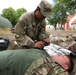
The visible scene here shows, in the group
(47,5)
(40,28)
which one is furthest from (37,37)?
(47,5)

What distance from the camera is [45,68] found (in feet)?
11.8

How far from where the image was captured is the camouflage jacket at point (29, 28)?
4.69 meters

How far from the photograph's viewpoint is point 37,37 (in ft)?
16.5

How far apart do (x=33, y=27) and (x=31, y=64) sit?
1.35 metres

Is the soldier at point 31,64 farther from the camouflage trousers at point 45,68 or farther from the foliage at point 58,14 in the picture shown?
the foliage at point 58,14

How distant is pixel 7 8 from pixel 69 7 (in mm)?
23344

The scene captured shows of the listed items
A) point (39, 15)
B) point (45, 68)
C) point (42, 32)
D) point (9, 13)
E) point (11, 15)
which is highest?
point (39, 15)

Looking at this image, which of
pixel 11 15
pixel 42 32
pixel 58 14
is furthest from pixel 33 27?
pixel 58 14

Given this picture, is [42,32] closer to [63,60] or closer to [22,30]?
[22,30]

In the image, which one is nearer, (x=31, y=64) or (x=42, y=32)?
(x=31, y=64)

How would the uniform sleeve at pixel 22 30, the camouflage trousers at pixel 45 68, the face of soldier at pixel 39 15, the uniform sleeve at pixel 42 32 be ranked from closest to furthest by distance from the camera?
the camouflage trousers at pixel 45 68 → the face of soldier at pixel 39 15 → the uniform sleeve at pixel 22 30 → the uniform sleeve at pixel 42 32

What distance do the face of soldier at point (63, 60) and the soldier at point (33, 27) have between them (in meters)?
0.52

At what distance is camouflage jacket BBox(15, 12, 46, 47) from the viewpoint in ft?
15.4

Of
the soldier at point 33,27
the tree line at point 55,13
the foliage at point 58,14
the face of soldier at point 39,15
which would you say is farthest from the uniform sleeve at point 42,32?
the foliage at point 58,14
